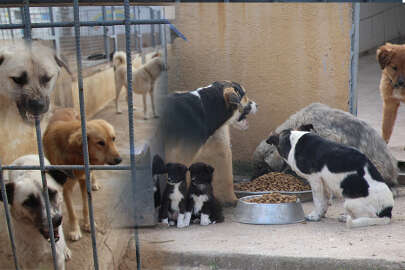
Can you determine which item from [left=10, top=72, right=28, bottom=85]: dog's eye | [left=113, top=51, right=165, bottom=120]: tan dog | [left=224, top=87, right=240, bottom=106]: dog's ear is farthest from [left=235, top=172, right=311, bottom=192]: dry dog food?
[left=10, top=72, right=28, bottom=85]: dog's eye

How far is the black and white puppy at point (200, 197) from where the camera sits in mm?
4035

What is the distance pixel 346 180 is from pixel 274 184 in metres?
1.04

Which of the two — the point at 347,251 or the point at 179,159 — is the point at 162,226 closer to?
the point at 179,159

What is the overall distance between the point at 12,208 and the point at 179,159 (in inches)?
69.4

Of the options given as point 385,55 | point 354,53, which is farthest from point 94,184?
point 385,55

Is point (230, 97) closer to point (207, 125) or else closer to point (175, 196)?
point (207, 125)

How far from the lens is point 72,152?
3.16 m

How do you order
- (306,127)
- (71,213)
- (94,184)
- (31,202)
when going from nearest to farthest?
(31,202) → (71,213) → (94,184) → (306,127)

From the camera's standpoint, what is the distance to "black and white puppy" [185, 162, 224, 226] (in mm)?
4035

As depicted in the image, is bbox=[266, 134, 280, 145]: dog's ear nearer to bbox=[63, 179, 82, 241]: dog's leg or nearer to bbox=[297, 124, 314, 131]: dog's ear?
bbox=[297, 124, 314, 131]: dog's ear

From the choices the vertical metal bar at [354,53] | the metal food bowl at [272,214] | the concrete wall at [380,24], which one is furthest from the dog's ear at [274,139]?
the concrete wall at [380,24]

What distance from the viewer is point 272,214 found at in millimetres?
4051

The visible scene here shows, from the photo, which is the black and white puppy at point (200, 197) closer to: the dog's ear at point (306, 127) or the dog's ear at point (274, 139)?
the dog's ear at point (274, 139)

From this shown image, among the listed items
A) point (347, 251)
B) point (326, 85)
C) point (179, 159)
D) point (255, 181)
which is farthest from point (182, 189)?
point (326, 85)
